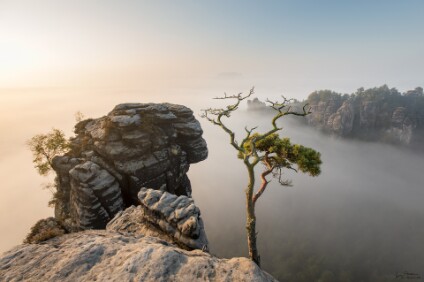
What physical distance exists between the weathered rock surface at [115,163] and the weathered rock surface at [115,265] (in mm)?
22402

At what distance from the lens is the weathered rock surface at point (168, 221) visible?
1981cm

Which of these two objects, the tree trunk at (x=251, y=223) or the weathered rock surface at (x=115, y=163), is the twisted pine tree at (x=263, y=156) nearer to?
the tree trunk at (x=251, y=223)

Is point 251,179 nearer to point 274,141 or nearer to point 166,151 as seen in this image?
point 274,141

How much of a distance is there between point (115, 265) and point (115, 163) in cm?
2894

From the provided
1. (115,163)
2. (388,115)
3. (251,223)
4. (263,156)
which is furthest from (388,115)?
(115,163)

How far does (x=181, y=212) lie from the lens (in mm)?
21500

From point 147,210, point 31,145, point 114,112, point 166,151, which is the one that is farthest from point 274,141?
point 31,145

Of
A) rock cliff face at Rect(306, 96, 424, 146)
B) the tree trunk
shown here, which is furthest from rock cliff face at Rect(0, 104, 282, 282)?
rock cliff face at Rect(306, 96, 424, 146)

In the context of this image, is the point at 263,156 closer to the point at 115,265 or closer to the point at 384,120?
the point at 115,265

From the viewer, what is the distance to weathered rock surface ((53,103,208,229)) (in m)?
34.9

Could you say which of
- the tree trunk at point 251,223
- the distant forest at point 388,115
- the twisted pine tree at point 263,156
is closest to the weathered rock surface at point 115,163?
the twisted pine tree at point 263,156

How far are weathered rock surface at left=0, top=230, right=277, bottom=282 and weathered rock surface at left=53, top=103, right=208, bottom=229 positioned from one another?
22.4 meters

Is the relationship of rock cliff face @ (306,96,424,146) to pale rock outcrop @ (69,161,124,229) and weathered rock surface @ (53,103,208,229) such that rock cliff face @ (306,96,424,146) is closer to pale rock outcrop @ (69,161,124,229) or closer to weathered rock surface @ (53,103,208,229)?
weathered rock surface @ (53,103,208,229)

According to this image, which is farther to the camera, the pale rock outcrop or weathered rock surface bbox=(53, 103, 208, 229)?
weathered rock surface bbox=(53, 103, 208, 229)
